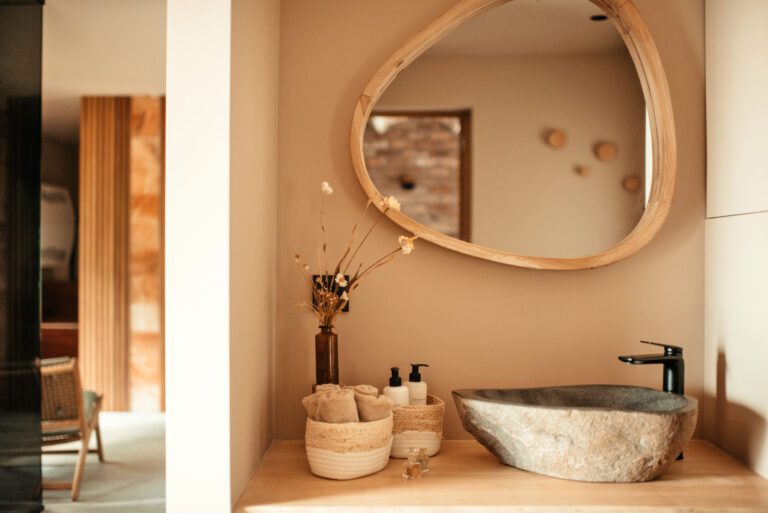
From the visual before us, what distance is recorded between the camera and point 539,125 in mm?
1585

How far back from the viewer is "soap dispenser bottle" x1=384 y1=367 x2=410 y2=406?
4.69 ft

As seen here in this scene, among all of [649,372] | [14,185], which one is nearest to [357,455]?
[649,372]

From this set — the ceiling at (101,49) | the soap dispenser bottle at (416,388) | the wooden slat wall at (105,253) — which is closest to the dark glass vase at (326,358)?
the soap dispenser bottle at (416,388)

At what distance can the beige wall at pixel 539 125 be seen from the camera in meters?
1.57

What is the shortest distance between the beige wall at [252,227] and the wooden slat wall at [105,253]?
149 inches

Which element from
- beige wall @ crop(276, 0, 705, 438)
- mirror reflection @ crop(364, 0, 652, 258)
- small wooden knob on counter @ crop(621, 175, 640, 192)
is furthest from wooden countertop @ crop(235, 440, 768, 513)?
small wooden knob on counter @ crop(621, 175, 640, 192)

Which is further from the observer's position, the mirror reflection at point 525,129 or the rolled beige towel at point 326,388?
the mirror reflection at point 525,129

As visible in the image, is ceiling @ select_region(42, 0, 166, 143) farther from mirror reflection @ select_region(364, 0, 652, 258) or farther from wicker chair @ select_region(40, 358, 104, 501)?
mirror reflection @ select_region(364, 0, 652, 258)

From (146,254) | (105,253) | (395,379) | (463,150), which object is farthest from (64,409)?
→ (463,150)

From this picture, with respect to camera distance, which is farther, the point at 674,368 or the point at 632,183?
the point at 632,183

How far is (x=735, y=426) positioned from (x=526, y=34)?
1.09m

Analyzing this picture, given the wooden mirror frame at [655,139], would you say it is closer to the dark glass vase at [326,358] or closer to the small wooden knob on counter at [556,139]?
the small wooden knob on counter at [556,139]

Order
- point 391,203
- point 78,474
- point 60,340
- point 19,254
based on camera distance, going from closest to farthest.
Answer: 1. point 391,203
2. point 19,254
3. point 78,474
4. point 60,340

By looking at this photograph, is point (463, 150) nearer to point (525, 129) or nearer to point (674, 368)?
point (525, 129)
